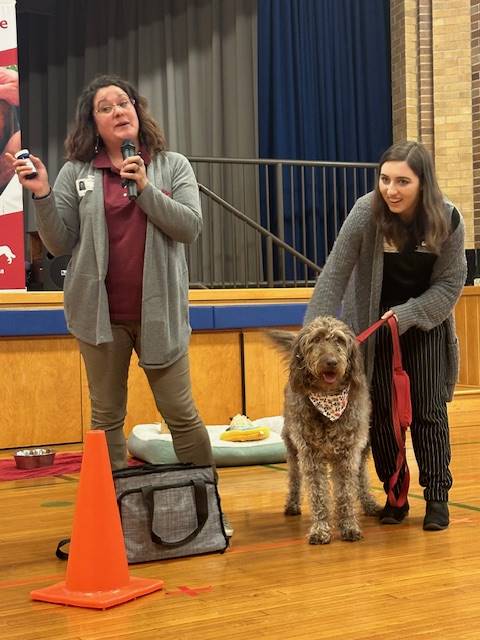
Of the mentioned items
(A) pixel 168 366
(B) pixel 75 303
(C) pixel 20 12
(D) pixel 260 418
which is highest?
(C) pixel 20 12

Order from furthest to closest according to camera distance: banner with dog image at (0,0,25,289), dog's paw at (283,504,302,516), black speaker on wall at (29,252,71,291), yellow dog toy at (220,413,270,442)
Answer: black speaker on wall at (29,252,71,291), banner with dog image at (0,0,25,289), yellow dog toy at (220,413,270,442), dog's paw at (283,504,302,516)

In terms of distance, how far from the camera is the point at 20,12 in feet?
31.4

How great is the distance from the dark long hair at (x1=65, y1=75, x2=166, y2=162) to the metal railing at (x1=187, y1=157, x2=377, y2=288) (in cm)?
541

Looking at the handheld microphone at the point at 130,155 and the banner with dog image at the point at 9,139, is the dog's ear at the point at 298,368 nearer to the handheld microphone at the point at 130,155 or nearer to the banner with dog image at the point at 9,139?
the handheld microphone at the point at 130,155

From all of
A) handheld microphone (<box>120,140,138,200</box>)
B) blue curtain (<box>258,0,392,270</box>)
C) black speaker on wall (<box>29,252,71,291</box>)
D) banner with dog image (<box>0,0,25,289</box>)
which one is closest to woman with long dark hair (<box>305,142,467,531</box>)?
handheld microphone (<box>120,140,138,200</box>)

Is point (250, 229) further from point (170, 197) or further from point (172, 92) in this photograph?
point (170, 197)

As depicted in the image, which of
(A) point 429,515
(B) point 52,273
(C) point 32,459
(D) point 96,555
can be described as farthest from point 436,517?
(B) point 52,273

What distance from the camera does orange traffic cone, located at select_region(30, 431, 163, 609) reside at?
8.13 ft

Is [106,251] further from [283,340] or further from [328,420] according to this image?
[328,420]

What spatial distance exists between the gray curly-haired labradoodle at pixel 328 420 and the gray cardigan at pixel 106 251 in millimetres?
397

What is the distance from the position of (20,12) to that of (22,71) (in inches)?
22.5

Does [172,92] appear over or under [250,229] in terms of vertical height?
over

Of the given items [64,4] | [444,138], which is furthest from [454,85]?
[64,4]

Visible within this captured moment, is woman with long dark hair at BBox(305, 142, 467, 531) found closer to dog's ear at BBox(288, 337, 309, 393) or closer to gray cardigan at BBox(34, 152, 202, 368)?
dog's ear at BBox(288, 337, 309, 393)
